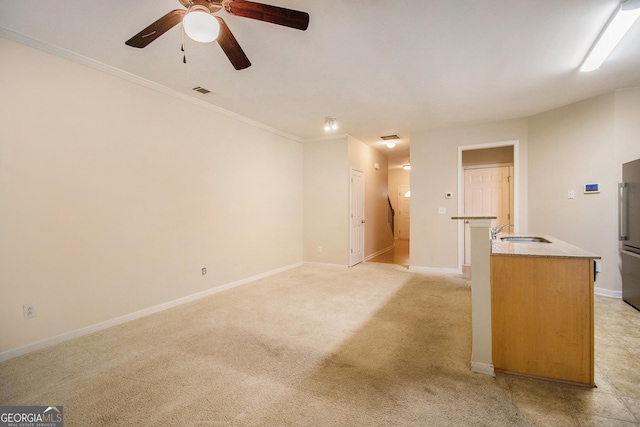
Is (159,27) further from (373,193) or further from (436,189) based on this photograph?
(373,193)

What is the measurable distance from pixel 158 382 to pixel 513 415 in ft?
7.52

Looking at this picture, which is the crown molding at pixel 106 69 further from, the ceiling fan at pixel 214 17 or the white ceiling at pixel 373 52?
the ceiling fan at pixel 214 17

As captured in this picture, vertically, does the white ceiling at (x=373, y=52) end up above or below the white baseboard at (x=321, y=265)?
A: above

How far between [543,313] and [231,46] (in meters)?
3.00

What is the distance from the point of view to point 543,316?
6.52ft

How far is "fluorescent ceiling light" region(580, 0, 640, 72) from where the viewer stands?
2107mm

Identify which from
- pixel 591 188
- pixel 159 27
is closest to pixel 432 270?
pixel 591 188

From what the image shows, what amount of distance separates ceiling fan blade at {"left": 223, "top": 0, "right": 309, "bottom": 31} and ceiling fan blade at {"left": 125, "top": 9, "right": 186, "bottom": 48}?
13.7 inches

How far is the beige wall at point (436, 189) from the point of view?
5281 millimetres

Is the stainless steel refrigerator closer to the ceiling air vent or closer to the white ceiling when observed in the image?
the white ceiling

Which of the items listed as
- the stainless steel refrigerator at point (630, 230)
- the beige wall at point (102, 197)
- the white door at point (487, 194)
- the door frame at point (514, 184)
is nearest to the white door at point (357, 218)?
the door frame at point (514, 184)

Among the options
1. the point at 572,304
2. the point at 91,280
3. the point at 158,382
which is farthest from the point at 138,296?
the point at 572,304

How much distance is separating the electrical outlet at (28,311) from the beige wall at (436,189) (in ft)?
17.7

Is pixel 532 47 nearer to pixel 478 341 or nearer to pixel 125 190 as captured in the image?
pixel 478 341
